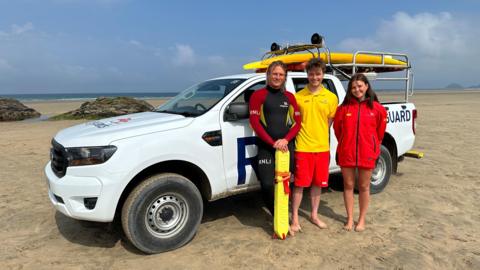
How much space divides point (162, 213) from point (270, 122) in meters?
1.43

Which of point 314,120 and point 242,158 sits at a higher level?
point 314,120

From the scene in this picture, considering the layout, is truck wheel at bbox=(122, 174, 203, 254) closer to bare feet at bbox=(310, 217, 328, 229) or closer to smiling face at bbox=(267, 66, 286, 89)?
smiling face at bbox=(267, 66, 286, 89)

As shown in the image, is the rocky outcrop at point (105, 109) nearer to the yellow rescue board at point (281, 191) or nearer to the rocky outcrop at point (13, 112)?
the rocky outcrop at point (13, 112)

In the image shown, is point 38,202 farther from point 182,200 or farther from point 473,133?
point 473,133

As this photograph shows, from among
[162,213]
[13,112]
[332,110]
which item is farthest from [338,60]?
[13,112]

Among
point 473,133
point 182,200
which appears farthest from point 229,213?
point 473,133

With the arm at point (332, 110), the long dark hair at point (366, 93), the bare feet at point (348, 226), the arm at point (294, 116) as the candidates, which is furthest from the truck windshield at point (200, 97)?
the bare feet at point (348, 226)

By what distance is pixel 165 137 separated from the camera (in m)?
3.41

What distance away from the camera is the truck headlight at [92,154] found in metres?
3.17

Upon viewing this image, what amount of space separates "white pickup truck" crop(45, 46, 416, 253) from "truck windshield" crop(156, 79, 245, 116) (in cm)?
2

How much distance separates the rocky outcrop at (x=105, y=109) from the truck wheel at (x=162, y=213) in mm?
15176

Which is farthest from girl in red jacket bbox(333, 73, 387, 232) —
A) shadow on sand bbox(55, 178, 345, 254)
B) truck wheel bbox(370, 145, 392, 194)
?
truck wheel bbox(370, 145, 392, 194)

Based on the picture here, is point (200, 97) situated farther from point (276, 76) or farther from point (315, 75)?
point (315, 75)

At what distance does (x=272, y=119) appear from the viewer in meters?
3.65
